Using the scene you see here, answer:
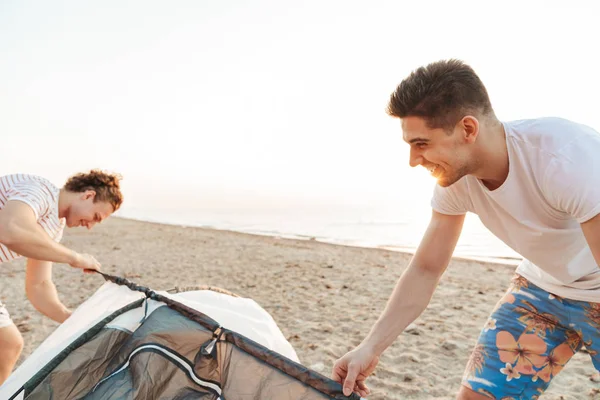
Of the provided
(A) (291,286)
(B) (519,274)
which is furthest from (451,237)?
(A) (291,286)

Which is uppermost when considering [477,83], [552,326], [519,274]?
[477,83]

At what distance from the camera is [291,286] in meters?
6.16

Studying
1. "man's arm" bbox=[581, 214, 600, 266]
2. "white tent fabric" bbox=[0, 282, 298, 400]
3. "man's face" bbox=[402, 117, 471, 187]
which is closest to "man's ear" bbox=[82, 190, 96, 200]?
"white tent fabric" bbox=[0, 282, 298, 400]

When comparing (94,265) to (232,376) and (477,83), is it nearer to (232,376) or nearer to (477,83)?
(232,376)

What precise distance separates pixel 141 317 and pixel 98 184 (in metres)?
0.82

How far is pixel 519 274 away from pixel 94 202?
2.29 m

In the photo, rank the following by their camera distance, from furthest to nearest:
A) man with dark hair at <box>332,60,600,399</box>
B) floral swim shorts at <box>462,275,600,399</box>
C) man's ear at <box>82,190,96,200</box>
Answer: man's ear at <box>82,190,96,200</box>, floral swim shorts at <box>462,275,600,399</box>, man with dark hair at <box>332,60,600,399</box>

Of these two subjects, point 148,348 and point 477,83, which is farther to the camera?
point 148,348

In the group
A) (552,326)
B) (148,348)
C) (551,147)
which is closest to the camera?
(551,147)

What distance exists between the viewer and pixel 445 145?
1.47m

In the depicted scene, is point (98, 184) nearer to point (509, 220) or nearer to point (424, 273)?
point (424, 273)

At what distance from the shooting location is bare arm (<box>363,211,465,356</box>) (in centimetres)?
174

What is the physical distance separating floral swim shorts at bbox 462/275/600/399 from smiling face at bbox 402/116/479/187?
28.0 inches

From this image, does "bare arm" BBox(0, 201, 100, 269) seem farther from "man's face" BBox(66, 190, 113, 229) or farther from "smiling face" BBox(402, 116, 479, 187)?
"smiling face" BBox(402, 116, 479, 187)
